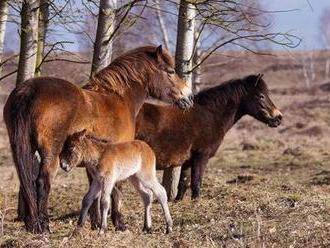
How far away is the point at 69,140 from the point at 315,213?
2993 millimetres

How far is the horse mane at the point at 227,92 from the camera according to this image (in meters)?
12.0

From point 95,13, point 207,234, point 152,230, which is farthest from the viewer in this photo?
point 95,13

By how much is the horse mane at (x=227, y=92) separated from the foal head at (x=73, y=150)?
4.58 metres

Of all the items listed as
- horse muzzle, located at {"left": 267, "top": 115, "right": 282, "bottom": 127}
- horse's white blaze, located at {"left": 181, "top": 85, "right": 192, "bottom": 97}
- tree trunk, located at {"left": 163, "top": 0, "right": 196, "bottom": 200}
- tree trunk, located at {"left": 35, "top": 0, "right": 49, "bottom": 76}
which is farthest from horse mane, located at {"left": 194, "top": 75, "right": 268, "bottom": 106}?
tree trunk, located at {"left": 35, "top": 0, "right": 49, "bottom": 76}

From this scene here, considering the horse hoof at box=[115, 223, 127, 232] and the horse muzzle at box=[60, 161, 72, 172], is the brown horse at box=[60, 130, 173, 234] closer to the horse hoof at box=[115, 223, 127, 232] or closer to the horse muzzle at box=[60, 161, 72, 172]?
the horse muzzle at box=[60, 161, 72, 172]

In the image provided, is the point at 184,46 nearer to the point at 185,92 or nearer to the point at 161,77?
the point at 185,92

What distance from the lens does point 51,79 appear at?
7.77 meters

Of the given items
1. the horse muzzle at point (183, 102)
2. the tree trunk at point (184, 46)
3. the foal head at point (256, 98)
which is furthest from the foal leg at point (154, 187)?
the foal head at point (256, 98)

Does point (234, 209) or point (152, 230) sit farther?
point (234, 209)

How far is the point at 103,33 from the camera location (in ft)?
33.9

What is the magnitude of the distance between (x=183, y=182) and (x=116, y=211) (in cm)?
314

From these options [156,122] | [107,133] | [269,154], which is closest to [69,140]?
[107,133]

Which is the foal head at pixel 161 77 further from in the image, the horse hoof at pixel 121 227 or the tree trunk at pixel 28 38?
the horse hoof at pixel 121 227

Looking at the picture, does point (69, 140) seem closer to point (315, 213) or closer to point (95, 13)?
point (315, 213)
